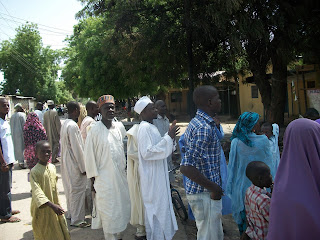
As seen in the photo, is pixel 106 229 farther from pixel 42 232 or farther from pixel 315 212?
pixel 315 212

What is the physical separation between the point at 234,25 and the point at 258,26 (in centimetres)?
83

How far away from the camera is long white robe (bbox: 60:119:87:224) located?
4676 millimetres

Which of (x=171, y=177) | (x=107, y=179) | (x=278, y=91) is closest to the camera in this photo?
(x=107, y=179)

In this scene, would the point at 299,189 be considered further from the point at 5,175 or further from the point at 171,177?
the point at 5,175

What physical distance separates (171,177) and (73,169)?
1916 millimetres

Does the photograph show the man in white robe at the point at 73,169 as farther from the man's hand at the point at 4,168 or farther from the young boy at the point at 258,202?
the young boy at the point at 258,202

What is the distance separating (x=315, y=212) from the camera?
5.87 ft

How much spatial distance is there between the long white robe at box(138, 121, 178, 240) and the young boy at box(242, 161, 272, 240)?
99 cm

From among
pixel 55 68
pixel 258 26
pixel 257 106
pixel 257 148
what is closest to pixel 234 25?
pixel 258 26

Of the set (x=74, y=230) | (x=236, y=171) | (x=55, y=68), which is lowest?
(x=74, y=230)

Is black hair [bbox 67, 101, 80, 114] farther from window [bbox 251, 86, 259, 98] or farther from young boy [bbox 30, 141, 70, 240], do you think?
window [bbox 251, 86, 259, 98]

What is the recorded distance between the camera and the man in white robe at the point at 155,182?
367 cm

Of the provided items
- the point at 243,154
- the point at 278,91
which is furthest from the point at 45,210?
the point at 278,91

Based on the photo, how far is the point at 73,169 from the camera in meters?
4.68
